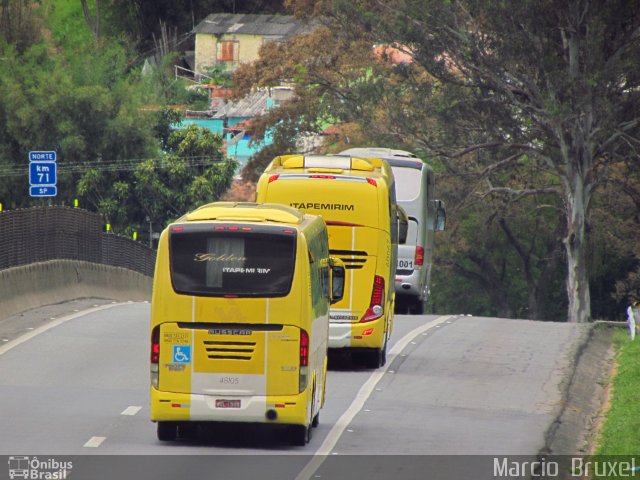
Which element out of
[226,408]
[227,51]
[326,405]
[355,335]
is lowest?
[326,405]

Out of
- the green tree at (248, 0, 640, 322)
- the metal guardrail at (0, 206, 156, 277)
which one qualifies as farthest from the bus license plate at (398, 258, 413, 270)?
the green tree at (248, 0, 640, 322)

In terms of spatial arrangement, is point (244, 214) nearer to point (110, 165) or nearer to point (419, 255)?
point (419, 255)

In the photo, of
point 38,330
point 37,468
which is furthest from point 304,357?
point 38,330

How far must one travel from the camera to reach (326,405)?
19.6m

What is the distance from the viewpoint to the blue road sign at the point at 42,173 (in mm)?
33469

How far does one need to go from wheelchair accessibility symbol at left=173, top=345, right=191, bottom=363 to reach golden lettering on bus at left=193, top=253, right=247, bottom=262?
94cm

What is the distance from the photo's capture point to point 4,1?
8088cm

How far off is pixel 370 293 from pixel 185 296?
731cm

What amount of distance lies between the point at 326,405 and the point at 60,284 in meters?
13.6

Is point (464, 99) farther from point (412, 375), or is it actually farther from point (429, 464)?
point (429, 464)

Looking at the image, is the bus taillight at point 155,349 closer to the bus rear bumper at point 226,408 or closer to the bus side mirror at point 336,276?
the bus rear bumper at point 226,408

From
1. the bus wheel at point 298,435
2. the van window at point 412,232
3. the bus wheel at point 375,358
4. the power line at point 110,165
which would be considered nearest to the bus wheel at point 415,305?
the van window at point 412,232

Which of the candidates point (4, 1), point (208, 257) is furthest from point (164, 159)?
point (208, 257)

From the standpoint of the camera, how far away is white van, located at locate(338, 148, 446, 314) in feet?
115
